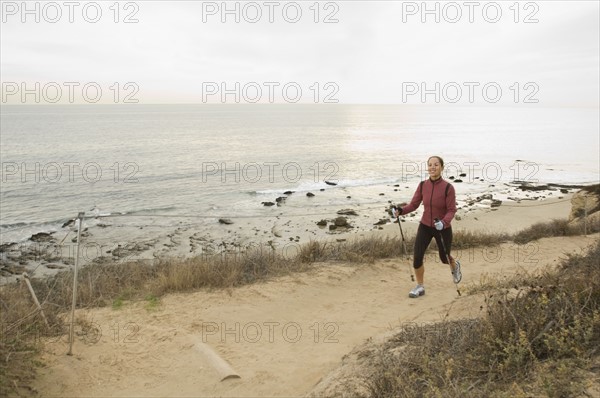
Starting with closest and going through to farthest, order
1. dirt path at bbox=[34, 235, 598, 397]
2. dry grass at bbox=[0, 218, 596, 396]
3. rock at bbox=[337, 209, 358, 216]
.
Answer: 1. dirt path at bbox=[34, 235, 598, 397]
2. dry grass at bbox=[0, 218, 596, 396]
3. rock at bbox=[337, 209, 358, 216]

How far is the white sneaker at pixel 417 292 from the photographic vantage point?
780 centimetres

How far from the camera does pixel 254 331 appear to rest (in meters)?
6.66

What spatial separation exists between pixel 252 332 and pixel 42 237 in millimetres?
14571

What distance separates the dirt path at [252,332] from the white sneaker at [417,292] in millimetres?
156

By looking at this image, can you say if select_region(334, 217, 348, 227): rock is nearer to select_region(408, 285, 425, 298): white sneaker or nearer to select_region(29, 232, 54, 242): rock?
select_region(408, 285, 425, 298): white sneaker

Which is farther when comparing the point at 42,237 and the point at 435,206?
the point at 42,237

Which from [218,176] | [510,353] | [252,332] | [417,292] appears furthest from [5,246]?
[510,353]

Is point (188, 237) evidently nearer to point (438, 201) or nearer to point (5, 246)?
point (5, 246)

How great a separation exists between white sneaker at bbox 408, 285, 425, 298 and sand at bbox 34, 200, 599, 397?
5.0 inches

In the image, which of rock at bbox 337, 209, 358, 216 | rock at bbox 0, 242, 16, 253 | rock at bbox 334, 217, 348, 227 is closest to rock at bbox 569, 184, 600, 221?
rock at bbox 334, 217, 348, 227

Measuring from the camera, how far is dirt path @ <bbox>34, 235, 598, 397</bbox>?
5.16 metres

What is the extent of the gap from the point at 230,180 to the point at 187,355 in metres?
25.3

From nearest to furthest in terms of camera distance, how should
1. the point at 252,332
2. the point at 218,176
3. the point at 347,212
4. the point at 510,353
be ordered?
the point at 510,353
the point at 252,332
the point at 347,212
the point at 218,176

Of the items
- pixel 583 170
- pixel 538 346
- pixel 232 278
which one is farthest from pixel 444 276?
pixel 583 170
